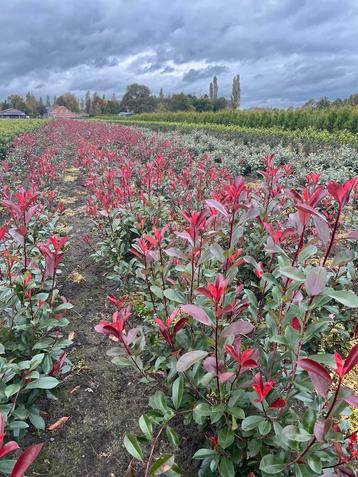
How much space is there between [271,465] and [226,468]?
205mm

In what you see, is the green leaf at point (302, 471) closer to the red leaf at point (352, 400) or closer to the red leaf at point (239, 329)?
the red leaf at point (352, 400)

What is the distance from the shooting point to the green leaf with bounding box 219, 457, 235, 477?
4.37ft

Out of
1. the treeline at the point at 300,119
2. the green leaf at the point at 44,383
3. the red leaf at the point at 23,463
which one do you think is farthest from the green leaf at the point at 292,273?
the treeline at the point at 300,119

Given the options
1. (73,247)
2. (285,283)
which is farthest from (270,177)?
(73,247)

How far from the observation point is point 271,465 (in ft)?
3.99

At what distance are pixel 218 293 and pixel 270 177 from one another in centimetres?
173

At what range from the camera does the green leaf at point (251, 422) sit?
129 cm

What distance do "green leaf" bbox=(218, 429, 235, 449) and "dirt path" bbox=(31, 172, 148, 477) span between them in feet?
2.35

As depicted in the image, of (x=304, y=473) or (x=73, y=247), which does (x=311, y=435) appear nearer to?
(x=304, y=473)

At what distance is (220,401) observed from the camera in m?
1.38

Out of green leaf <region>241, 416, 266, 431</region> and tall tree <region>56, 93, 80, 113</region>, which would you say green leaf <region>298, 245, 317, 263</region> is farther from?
tall tree <region>56, 93, 80, 113</region>

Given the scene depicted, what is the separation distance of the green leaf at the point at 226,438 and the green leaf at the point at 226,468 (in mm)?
78

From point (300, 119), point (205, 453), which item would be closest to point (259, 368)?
point (205, 453)

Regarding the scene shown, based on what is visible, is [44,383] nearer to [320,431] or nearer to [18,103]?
[320,431]
